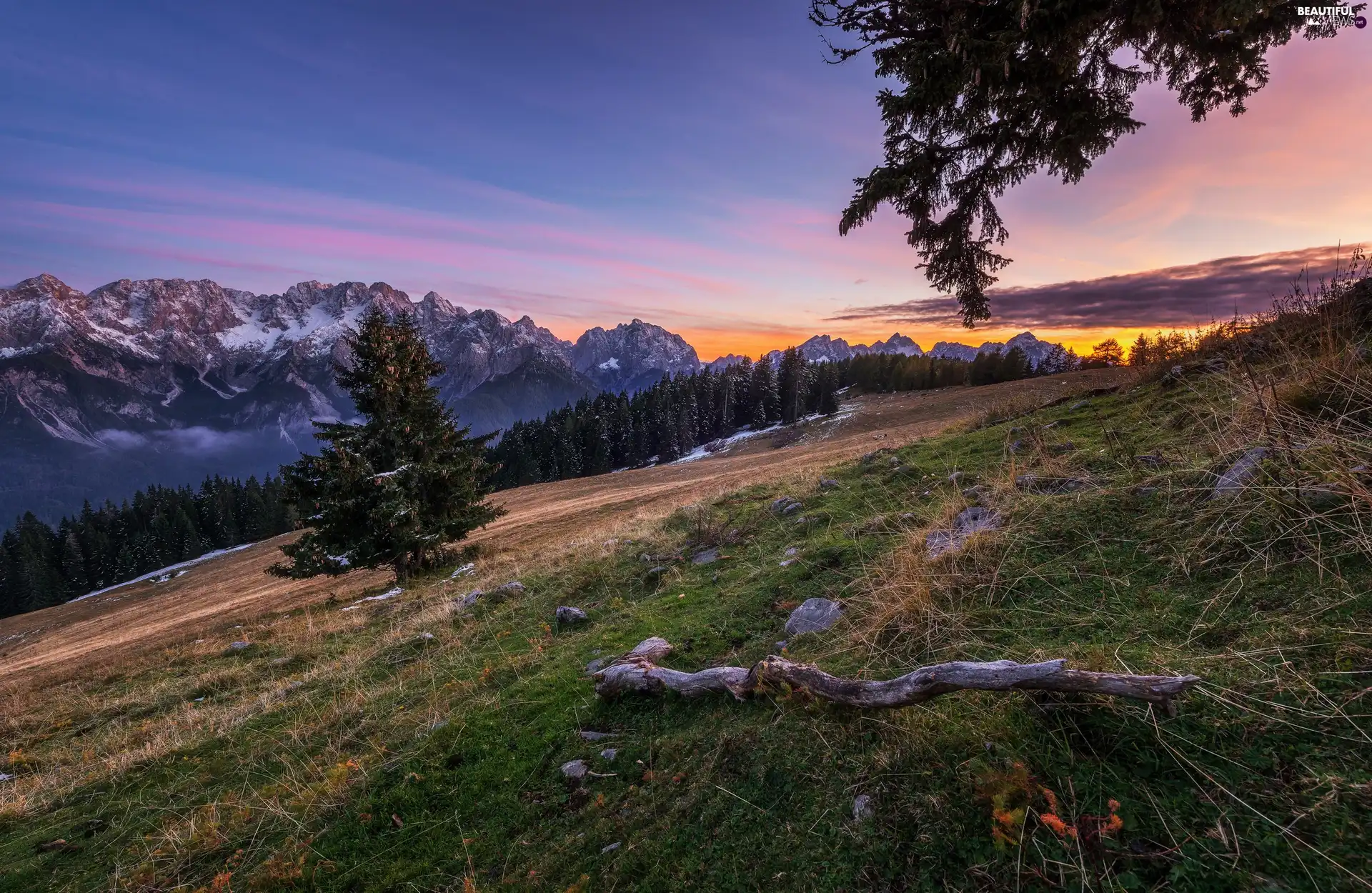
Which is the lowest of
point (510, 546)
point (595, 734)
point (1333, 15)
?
point (510, 546)

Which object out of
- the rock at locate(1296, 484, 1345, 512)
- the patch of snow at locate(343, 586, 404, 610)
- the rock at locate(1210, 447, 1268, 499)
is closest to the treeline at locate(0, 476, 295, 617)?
the patch of snow at locate(343, 586, 404, 610)

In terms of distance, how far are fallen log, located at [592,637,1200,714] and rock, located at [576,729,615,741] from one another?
0.36 metres

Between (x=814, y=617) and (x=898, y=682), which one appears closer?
(x=898, y=682)

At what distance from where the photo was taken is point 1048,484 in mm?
6016

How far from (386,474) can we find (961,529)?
15.6 m

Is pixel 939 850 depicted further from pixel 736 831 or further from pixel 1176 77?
pixel 1176 77

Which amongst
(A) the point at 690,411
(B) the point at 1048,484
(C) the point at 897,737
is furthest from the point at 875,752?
(A) the point at 690,411

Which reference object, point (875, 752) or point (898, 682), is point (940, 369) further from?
point (875, 752)

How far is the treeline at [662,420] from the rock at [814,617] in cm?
7114

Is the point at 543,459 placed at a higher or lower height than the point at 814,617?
lower

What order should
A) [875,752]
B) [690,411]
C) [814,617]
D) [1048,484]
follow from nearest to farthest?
1. [875,752]
2. [814,617]
3. [1048,484]
4. [690,411]

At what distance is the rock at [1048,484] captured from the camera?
5.59 meters

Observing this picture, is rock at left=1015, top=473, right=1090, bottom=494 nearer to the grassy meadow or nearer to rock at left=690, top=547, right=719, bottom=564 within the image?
the grassy meadow

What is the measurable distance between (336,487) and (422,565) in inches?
167
